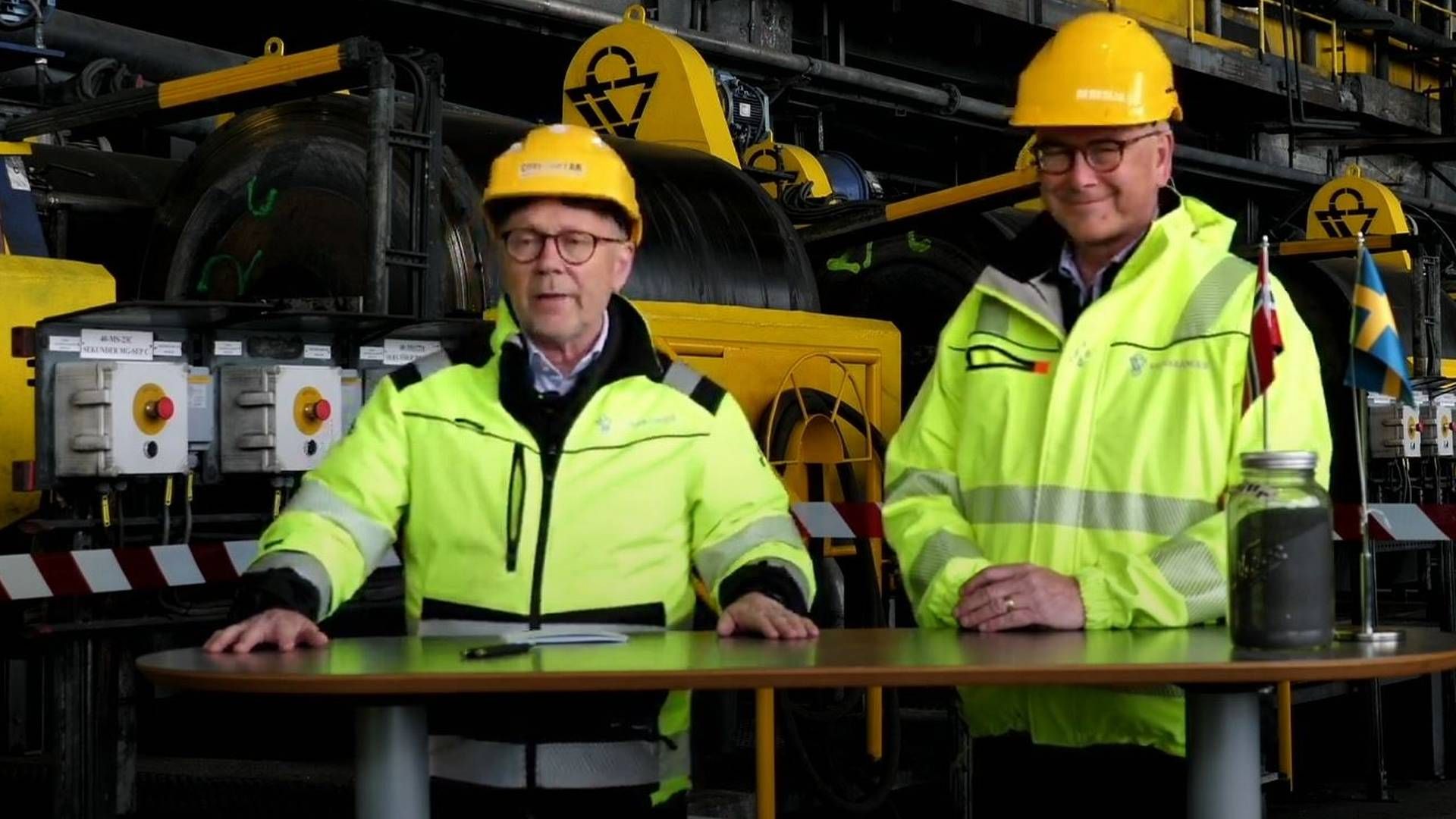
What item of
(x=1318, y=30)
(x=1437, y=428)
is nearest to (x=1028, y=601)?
(x=1437, y=428)

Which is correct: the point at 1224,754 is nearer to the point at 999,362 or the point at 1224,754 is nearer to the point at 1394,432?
the point at 999,362

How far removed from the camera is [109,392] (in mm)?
5352

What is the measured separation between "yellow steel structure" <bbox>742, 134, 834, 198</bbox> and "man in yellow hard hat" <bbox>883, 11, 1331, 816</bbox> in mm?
6876

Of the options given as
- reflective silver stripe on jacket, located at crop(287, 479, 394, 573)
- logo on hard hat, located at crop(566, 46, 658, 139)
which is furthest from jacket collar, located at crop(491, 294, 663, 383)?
logo on hard hat, located at crop(566, 46, 658, 139)

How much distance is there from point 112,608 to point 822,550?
261cm

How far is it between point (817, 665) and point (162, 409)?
315 cm

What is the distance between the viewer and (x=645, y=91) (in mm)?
9750

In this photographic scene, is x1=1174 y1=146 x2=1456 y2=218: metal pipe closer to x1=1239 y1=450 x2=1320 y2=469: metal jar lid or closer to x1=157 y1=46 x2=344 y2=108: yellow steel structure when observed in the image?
x1=157 y1=46 x2=344 y2=108: yellow steel structure

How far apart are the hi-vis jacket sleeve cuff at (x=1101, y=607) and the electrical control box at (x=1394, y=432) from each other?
7163mm

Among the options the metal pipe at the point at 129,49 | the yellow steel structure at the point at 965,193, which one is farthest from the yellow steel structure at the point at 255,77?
the metal pipe at the point at 129,49

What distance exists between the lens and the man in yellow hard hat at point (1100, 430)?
325 cm

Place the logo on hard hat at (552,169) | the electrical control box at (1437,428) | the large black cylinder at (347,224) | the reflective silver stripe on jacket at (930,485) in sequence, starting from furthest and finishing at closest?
1. the electrical control box at (1437,428)
2. the large black cylinder at (347,224)
3. the reflective silver stripe on jacket at (930,485)
4. the logo on hard hat at (552,169)

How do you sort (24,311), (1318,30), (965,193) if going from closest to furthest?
(24,311), (965,193), (1318,30)

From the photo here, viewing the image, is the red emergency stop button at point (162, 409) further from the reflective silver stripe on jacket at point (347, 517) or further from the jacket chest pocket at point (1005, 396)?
the jacket chest pocket at point (1005, 396)
